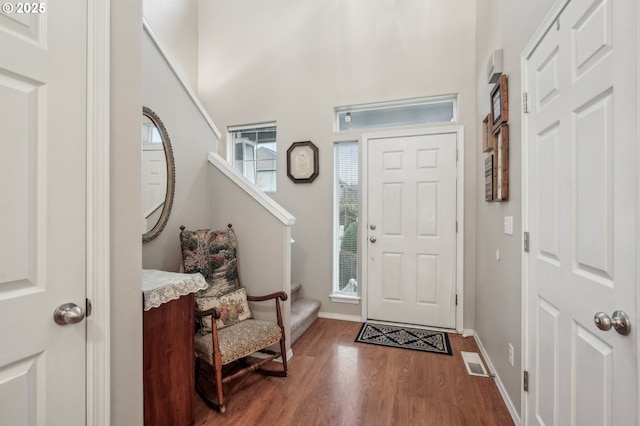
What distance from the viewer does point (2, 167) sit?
80 cm

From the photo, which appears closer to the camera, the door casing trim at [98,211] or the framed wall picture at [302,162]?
the door casing trim at [98,211]

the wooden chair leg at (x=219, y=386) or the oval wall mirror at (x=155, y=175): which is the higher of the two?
the oval wall mirror at (x=155, y=175)

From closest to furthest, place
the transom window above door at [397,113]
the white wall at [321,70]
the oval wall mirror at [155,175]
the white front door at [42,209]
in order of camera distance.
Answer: the white front door at [42,209] < the oval wall mirror at [155,175] < the white wall at [321,70] < the transom window above door at [397,113]

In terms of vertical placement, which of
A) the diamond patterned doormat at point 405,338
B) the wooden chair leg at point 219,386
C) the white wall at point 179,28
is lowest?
the diamond patterned doormat at point 405,338

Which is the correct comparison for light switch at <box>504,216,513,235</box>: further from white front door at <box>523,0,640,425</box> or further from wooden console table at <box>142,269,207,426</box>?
wooden console table at <box>142,269,207,426</box>

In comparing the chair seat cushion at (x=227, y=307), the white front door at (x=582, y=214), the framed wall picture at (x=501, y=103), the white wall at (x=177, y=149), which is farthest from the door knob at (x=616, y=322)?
the white wall at (x=177, y=149)

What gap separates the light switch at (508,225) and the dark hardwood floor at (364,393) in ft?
3.69


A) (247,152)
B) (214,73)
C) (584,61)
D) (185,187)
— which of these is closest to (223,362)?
(185,187)

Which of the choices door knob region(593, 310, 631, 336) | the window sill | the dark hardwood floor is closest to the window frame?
the window sill

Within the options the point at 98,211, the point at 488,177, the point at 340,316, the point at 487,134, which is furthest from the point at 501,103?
the point at 340,316

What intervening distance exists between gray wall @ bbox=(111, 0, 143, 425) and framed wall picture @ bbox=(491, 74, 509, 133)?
2055 millimetres

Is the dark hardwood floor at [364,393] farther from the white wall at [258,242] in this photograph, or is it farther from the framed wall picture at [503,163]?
the framed wall picture at [503,163]

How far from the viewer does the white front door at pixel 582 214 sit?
846mm

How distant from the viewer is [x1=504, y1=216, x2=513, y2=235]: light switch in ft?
5.92
